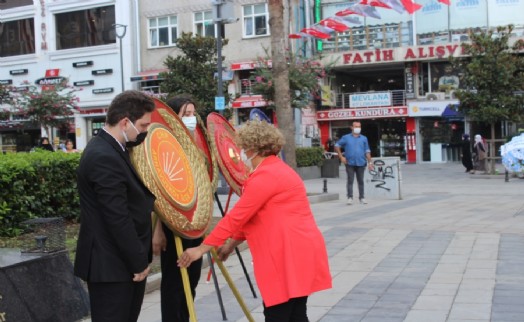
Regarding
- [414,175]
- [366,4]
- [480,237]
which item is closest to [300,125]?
[414,175]

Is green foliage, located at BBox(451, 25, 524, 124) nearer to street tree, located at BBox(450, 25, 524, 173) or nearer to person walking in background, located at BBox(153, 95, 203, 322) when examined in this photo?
street tree, located at BBox(450, 25, 524, 173)

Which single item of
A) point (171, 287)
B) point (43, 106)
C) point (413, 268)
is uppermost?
point (43, 106)

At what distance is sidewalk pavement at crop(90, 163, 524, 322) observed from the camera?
5.94m

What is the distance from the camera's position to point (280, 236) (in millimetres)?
3809

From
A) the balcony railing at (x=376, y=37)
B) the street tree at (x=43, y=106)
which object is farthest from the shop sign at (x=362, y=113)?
the street tree at (x=43, y=106)

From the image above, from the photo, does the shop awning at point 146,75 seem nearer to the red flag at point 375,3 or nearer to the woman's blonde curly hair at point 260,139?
the red flag at point 375,3

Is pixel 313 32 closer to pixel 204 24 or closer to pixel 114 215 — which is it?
pixel 114 215

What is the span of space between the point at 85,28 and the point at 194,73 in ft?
60.8

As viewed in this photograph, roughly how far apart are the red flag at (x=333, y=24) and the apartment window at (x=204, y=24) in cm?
1849

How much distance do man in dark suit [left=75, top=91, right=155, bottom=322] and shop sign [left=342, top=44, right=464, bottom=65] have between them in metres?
32.8

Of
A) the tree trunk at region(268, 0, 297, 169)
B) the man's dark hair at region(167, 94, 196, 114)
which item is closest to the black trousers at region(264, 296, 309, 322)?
the man's dark hair at region(167, 94, 196, 114)

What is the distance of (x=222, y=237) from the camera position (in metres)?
3.95

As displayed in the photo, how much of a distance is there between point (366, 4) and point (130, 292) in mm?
13944

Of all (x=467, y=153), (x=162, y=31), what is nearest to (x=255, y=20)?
(x=162, y=31)
